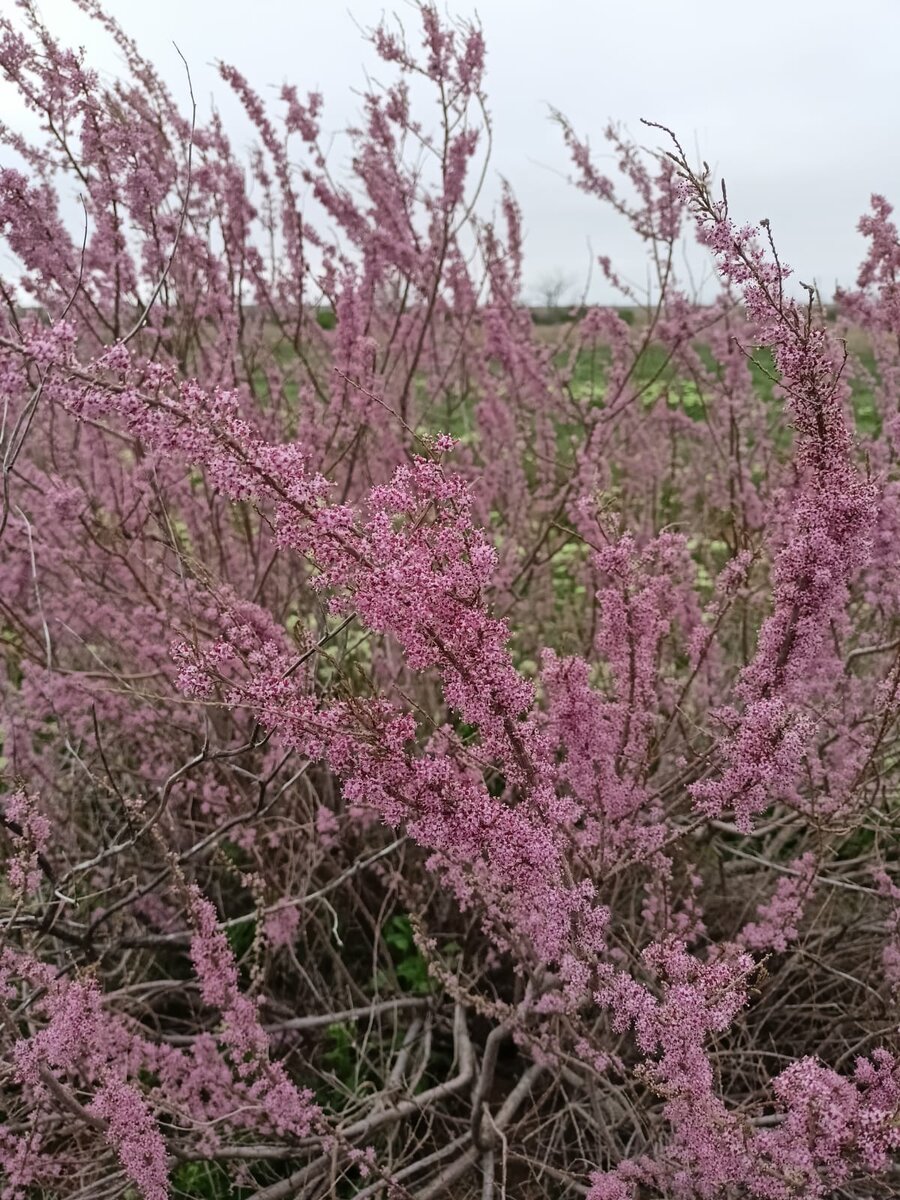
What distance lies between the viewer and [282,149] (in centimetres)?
402

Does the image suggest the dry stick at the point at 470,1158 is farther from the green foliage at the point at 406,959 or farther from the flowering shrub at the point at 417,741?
the green foliage at the point at 406,959

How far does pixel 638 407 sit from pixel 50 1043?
177 inches

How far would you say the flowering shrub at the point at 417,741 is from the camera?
5.32 ft

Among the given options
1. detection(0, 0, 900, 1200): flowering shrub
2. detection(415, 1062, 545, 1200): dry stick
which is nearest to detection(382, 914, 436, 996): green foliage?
detection(0, 0, 900, 1200): flowering shrub

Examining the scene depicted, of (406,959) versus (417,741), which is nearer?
(417,741)

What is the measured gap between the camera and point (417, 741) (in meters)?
1.90

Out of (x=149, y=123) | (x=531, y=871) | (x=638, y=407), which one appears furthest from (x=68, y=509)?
(x=638, y=407)

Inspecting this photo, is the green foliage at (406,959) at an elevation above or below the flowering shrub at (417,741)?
below

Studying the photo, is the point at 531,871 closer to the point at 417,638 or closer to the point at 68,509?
the point at 417,638

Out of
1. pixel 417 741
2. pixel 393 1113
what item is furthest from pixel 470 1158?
pixel 417 741

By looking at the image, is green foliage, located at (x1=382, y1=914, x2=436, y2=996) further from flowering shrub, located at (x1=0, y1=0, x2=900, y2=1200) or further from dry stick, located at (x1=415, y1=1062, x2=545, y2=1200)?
dry stick, located at (x1=415, y1=1062, x2=545, y2=1200)

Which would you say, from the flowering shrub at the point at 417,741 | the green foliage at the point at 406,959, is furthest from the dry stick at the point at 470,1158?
the green foliage at the point at 406,959

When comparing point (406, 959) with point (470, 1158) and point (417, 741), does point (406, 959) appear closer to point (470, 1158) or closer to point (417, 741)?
point (470, 1158)

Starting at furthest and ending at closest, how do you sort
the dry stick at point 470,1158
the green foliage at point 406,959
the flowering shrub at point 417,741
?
1. the green foliage at point 406,959
2. the dry stick at point 470,1158
3. the flowering shrub at point 417,741
